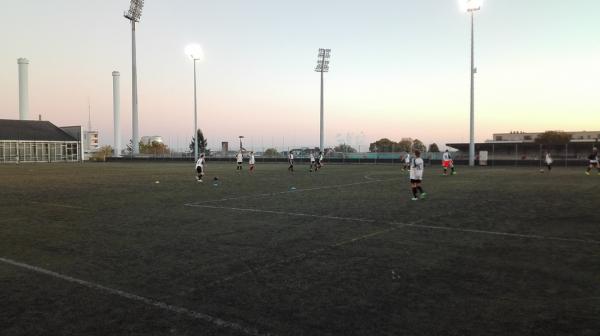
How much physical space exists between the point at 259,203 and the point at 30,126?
6553 centimetres

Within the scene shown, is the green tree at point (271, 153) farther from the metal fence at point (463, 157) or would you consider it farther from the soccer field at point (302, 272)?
the soccer field at point (302, 272)

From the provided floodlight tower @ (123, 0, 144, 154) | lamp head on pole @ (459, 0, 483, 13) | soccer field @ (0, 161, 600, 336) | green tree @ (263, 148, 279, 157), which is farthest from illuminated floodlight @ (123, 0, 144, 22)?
soccer field @ (0, 161, 600, 336)

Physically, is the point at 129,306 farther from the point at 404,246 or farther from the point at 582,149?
the point at 582,149

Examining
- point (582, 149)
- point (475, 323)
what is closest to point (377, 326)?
point (475, 323)

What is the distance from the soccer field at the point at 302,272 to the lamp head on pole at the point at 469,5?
30541 millimetres

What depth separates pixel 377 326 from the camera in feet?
13.9

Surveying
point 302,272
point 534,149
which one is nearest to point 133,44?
point 534,149

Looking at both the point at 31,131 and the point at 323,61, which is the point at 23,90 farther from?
the point at 323,61

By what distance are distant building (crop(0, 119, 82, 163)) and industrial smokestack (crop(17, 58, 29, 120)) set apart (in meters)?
7.21

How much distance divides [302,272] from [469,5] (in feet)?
126

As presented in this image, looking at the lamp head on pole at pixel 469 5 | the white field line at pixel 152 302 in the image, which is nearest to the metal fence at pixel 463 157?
the lamp head on pole at pixel 469 5

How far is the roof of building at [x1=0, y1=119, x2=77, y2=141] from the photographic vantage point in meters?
60.1

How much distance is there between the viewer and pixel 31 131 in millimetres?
63375

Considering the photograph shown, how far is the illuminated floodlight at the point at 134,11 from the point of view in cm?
6650
